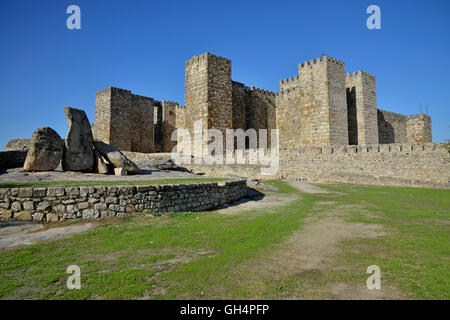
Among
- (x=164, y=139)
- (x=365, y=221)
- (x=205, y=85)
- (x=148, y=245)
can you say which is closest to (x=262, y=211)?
(x=365, y=221)

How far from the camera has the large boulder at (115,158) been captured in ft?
39.7

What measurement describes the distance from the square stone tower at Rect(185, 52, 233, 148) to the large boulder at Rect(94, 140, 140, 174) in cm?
1017

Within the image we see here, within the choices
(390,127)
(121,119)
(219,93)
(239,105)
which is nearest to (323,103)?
(239,105)

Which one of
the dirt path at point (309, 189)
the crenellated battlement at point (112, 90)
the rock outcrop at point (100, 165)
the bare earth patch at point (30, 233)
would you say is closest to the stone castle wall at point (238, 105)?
the dirt path at point (309, 189)

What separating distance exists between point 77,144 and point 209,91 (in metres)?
12.5

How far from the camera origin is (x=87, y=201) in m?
6.92

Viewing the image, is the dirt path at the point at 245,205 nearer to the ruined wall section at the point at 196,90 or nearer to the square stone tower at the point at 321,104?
the ruined wall section at the point at 196,90

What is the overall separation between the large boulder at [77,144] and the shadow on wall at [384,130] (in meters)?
30.8

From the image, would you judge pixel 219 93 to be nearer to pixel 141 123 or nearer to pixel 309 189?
pixel 309 189

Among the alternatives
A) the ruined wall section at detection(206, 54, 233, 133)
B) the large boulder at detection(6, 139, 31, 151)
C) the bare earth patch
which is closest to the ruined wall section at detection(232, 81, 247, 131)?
the ruined wall section at detection(206, 54, 233, 133)

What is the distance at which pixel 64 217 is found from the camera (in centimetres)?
669

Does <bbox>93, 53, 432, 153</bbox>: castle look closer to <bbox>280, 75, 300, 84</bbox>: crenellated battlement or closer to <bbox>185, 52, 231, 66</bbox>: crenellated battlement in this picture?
<bbox>185, 52, 231, 66</bbox>: crenellated battlement
